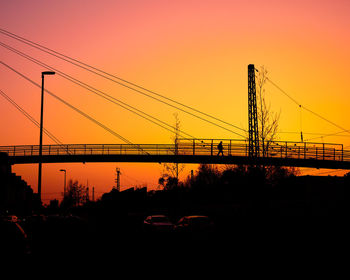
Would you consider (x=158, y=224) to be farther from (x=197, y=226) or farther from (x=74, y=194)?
(x=74, y=194)

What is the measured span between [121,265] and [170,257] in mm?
3372

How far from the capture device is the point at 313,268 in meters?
13.4

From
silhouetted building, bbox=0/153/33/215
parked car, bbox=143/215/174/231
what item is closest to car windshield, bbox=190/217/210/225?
parked car, bbox=143/215/174/231

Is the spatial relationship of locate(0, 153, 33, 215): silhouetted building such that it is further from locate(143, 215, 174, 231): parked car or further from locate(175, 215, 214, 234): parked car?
locate(175, 215, 214, 234): parked car

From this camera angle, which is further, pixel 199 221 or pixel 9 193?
pixel 9 193

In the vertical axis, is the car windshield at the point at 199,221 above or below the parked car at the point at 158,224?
above

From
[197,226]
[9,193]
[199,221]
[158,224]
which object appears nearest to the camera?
[197,226]

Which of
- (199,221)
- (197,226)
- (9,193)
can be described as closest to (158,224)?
(199,221)

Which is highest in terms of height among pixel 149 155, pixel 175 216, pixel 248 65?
pixel 248 65

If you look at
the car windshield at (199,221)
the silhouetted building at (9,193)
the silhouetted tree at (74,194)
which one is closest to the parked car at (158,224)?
the car windshield at (199,221)

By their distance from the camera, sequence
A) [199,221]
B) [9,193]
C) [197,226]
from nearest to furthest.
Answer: [197,226] → [199,221] → [9,193]

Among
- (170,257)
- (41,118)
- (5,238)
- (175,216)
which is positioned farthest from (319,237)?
(175,216)

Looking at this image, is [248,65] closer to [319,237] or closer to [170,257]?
[319,237]

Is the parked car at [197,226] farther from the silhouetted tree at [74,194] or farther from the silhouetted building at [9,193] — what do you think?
the silhouetted tree at [74,194]
